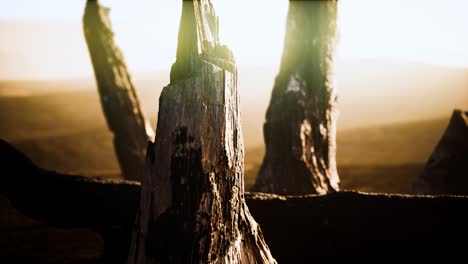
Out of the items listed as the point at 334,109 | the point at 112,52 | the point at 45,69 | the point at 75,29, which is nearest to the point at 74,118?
the point at 112,52

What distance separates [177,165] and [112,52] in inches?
175

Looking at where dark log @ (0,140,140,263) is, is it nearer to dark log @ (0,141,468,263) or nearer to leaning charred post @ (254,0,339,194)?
dark log @ (0,141,468,263)

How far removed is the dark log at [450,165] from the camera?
4.16 metres

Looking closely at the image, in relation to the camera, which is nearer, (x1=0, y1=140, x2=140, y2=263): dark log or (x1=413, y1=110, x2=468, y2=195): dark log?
(x1=0, y1=140, x2=140, y2=263): dark log

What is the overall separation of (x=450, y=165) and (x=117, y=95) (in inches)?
181

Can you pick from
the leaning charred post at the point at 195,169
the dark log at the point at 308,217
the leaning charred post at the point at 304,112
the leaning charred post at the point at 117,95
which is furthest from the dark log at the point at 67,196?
the leaning charred post at the point at 117,95

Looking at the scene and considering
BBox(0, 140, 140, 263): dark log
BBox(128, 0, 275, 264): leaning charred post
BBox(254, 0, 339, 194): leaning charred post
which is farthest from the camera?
BBox(254, 0, 339, 194): leaning charred post

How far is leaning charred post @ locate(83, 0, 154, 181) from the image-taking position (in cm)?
568

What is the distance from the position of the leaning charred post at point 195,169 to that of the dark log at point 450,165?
10.4ft

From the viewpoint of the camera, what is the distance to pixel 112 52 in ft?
18.9

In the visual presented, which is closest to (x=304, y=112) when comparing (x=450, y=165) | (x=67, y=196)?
(x=450, y=165)

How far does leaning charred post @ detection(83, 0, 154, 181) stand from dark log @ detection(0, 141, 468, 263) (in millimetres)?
2562

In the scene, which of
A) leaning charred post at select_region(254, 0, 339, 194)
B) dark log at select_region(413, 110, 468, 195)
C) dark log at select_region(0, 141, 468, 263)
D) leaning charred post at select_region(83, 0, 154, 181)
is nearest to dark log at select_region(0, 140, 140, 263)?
dark log at select_region(0, 141, 468, 263)

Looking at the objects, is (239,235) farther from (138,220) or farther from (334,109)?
(334,109)
